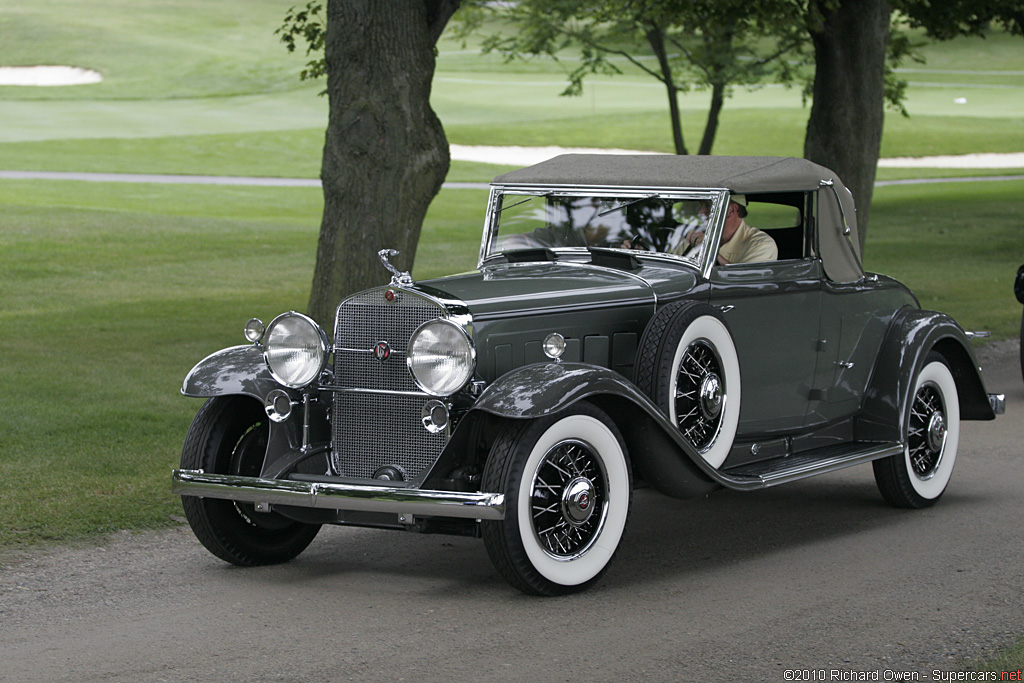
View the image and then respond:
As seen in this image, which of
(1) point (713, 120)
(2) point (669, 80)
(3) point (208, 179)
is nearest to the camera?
(2) point (669, 80)

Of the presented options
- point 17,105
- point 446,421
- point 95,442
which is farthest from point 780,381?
point 17,105

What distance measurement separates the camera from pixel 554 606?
17.1 ft

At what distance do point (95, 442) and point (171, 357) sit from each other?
361cm

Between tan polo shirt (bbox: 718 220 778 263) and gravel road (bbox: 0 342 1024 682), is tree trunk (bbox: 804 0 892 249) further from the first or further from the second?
gravel road (bbox: 0 342 1024 682)

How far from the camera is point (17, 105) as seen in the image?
148 feet

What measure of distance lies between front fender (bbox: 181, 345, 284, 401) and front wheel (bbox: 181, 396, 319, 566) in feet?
0.32

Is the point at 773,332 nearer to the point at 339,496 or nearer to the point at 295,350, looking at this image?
the point at 295,350

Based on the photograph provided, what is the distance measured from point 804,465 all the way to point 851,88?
9.53 m

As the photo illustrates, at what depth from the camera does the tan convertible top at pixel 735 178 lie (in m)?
6.60

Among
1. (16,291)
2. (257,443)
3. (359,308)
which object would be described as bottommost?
(16,291)

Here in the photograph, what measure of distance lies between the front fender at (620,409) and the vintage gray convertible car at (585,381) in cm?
1

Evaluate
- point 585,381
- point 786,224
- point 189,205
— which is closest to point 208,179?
point 189,205

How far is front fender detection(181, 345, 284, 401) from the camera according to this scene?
19.2 ft

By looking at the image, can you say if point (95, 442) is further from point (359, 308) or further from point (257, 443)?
point (359, 308)
